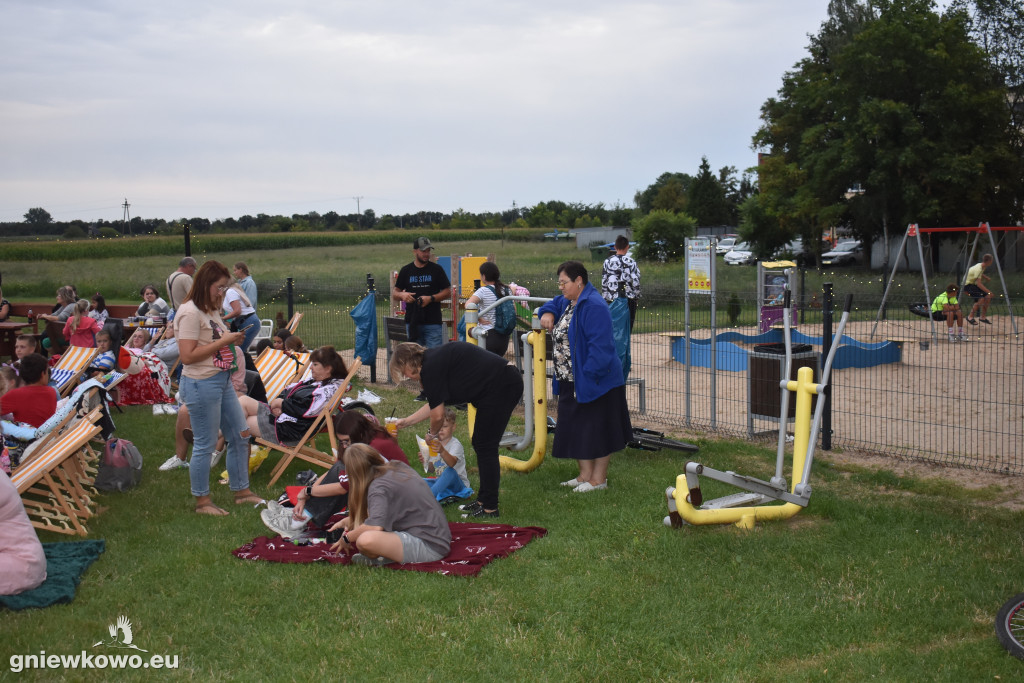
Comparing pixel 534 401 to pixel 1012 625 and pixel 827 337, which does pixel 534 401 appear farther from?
pixel 1012 625

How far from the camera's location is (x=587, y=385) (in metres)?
6.30

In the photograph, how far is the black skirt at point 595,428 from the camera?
21.0 ft

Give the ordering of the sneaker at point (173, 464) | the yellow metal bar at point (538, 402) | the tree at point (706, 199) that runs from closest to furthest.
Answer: the yellow metal bar at point (538, 402) < the sneaker at point (173, 464) < the tree at point (706, 199)

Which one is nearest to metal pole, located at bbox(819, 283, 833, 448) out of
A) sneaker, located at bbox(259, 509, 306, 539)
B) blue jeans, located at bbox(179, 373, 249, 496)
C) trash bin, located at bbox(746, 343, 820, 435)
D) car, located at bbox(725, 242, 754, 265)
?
trash bin, located at bbox(746, 343, 820, 435)

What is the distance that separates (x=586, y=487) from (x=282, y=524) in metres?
2.22

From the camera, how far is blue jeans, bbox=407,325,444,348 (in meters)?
10.7

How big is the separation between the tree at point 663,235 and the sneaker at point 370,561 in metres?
31.2

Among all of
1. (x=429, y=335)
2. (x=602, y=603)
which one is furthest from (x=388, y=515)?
(x=429, y=335)

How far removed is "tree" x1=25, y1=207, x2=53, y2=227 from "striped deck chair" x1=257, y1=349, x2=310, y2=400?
43217 millimetres

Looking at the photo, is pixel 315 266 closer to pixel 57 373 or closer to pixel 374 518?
pixel 57 373

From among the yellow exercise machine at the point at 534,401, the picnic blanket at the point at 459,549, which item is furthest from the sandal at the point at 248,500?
the yellow exercise machine at the point at 534,401

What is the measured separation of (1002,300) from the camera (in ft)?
55.5

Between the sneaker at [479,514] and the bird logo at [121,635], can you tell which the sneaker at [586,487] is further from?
the bird logo at [121,635]

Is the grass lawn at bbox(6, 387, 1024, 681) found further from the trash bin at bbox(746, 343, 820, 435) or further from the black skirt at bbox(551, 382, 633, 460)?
the trash bin at bbox(746, 343, 820, 435)
